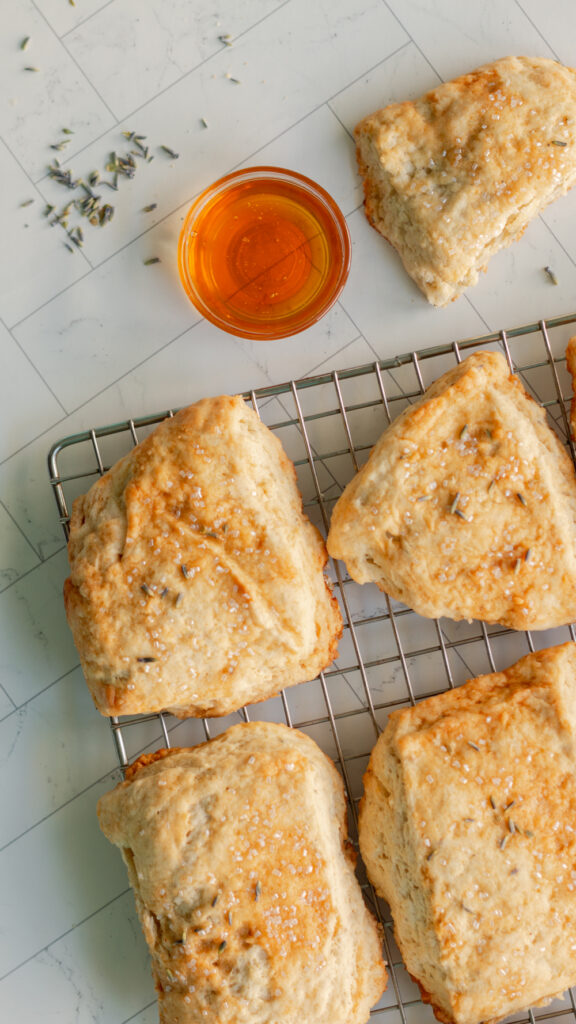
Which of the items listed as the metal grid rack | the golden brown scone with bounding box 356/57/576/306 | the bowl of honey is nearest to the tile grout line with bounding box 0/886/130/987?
the metal grid rack

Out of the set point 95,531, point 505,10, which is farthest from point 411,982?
point 505,10

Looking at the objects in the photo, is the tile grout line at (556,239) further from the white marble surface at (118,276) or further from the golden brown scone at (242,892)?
the golden brown scone at (242,892)

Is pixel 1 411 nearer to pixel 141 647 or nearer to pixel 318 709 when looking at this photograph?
pixel 141 647

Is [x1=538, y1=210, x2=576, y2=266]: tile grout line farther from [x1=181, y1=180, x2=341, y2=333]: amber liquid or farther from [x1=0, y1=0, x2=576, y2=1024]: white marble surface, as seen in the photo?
[x1=181, y1=180, x2=341, y2=333]: amber liquid

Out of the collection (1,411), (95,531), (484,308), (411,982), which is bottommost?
(411,982)

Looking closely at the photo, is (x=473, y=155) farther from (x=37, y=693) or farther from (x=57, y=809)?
(x=57, y=809)

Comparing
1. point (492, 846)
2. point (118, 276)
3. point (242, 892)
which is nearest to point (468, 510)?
point (492, 846)
